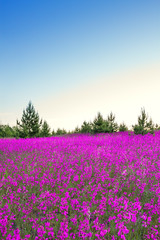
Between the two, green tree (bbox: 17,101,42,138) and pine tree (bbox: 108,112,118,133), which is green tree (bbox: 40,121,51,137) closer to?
green tree (bbox: 17,101,42,138)

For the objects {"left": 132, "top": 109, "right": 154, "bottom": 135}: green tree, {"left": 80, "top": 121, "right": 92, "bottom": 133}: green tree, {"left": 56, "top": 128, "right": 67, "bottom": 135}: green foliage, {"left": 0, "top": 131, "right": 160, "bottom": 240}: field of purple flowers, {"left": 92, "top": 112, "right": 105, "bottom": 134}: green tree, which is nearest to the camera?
{"left": 0, "top": 131, "right": 160, "bottom": 240}: field of purple flowers

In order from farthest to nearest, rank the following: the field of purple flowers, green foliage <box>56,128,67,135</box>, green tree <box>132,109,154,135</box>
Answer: green foliage <box>56,128,67,135</box>
green tree <box>132,109,154,135</box>
the field of purple flowers

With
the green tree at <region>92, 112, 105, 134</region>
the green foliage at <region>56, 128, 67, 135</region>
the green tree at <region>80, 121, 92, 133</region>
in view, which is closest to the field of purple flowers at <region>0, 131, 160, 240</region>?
the green tree at <region>92, 112, 105, 134</region>

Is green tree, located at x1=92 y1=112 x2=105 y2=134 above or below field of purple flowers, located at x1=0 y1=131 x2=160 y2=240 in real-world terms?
above

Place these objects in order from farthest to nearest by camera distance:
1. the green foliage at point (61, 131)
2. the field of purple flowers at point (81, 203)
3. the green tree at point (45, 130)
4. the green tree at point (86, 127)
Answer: the green foliage at point (61, 131) < the green tree at point (45, 130) < the green tree at point (86, 127) < the field of purple flowers at point (81, 203)

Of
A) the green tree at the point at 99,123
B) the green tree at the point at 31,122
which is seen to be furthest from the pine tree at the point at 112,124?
the green tree at the point at 31,122

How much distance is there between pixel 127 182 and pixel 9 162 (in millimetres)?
4613

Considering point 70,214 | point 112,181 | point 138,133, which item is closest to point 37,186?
point 70,214

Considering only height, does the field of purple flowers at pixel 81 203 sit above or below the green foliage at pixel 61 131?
below

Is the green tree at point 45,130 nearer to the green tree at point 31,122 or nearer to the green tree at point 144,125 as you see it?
the green tree at point 31,122

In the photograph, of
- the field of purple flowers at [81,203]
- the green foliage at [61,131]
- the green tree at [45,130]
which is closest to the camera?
the field of purple flowers at [81,203]

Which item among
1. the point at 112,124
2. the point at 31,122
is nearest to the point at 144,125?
the point at 112,124

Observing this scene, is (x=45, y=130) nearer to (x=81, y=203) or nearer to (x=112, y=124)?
(x=112, y=124)

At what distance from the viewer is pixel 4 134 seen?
109 feet
